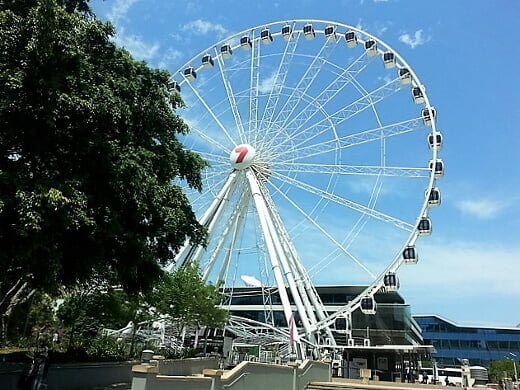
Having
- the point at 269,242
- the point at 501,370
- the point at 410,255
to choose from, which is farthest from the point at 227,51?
the point at 501,370

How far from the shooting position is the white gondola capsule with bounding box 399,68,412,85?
32062mm

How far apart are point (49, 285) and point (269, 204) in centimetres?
2106

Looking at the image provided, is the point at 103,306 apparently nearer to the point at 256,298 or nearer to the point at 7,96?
the point at 7,96

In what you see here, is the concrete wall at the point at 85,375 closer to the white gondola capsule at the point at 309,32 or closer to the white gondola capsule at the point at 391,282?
the white gondola capsule at the point at 391,282

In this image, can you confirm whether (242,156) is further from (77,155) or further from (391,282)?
(77,155)

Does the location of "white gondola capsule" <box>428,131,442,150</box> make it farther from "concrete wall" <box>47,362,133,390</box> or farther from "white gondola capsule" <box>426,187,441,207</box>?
"concrete wall" <box>47,362,133,390</box>

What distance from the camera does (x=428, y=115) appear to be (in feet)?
103

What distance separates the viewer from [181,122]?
17.6 meters

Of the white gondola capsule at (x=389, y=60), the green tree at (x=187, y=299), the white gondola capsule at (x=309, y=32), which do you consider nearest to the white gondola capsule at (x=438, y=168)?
the white gondola capsule at (x=389, y=60)

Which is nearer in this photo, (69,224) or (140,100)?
(69,224)

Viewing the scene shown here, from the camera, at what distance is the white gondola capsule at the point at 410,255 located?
29.0 metres

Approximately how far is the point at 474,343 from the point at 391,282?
83.5m

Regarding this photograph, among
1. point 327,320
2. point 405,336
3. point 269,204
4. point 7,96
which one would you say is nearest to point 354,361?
point 405,336

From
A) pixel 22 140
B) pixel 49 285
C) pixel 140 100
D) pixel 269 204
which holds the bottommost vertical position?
pixel 49 285
